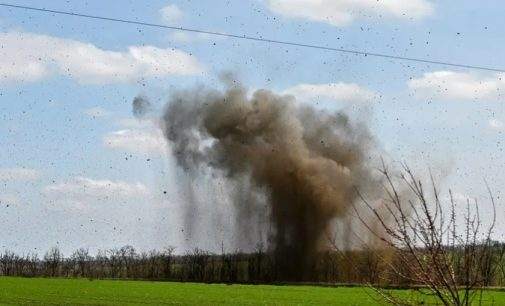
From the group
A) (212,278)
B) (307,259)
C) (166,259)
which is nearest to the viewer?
(307,259)

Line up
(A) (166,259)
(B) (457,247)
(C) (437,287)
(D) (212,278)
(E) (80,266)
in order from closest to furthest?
1. (C) (437,287)
2. (B) (457,247)
3. (D) (212,278)
4. (A) (166,259)
5. (E) (80,266)

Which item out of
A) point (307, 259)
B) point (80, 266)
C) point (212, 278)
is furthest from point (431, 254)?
point (80, 266)

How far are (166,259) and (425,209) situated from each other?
107 metres

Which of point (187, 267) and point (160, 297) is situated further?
point (187, 267)

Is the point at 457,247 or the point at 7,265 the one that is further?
the point at 7,265

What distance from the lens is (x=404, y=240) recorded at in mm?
5980

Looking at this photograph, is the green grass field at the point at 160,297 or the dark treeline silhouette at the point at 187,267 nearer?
the green grass field at the point at 160,297

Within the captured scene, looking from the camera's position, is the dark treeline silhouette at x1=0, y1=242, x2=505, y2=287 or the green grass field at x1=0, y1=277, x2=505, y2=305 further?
the dark treeline silhouette at x1=0, y1=242, x2=505, y2=287

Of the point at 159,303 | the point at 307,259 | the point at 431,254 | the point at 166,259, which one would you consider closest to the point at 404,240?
the point at 431,254

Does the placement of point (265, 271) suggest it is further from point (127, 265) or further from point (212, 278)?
point (127, 265)

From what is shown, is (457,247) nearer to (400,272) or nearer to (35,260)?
(400,272)

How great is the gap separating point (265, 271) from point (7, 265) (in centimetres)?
4475

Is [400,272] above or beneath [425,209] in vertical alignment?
beneath

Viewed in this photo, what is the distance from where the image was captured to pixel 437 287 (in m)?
5.75
